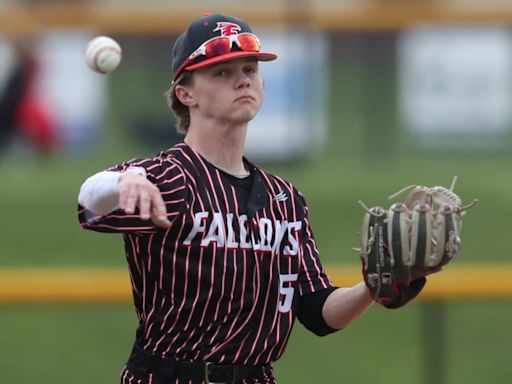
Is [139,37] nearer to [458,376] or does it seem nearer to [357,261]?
[357,261]

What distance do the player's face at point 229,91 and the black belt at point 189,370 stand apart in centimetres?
67

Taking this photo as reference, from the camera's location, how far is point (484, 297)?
5.34 m

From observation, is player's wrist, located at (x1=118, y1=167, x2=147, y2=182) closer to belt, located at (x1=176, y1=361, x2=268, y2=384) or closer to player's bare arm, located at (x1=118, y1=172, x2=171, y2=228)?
player's bare arm, located at (x1=118, y1=172, x2=171, y2=228)

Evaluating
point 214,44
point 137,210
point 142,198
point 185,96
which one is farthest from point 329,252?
point 142,198

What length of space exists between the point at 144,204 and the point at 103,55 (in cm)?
87

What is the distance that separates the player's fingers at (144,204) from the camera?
2.98 m

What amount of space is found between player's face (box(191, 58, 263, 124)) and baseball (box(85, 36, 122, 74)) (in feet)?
1.25

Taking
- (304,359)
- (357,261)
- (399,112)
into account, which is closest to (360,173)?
(399,112)

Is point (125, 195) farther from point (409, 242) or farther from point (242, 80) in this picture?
point (409, 242)

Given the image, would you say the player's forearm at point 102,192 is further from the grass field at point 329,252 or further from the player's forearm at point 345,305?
the grass field at point 329,252

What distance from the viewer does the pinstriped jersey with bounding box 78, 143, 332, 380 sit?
3.30 m

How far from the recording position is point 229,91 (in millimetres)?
3387

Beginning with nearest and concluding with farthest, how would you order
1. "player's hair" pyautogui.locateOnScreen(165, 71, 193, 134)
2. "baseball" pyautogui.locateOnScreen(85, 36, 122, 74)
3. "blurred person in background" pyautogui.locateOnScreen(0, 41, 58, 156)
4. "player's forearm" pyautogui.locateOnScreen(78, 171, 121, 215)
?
"player's forearm" pyautogui.locateOnScreen(78, 171, 121, 215) → "player's hair" pyautogui.locateOnScreen(165, 71, 193, 134) → "baseball" pyautogui.locateOnScreen(85, 36, 122, 74) → "blurred person in background" pyautogui.locateOnScreen(0, 41, 58, 156)

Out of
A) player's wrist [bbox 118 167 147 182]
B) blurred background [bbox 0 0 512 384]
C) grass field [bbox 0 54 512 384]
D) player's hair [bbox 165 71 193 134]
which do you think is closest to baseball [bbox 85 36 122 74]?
player's hair [bbox 165 71 193 134]
